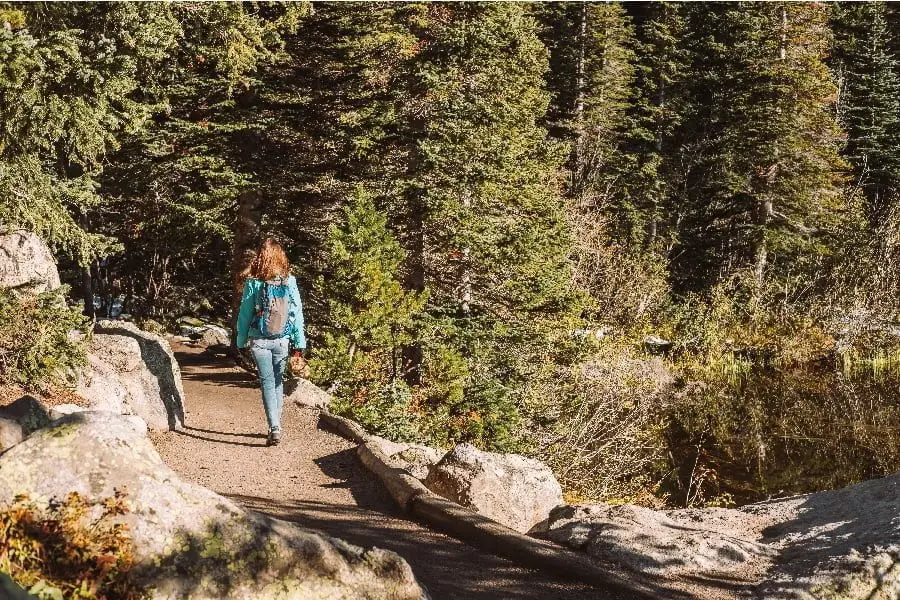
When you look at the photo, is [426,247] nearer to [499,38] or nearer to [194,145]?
[499,38]

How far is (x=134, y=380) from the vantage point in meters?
8.47

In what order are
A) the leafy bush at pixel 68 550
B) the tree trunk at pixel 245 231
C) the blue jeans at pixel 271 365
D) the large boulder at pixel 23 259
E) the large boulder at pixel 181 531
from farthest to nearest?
the tree trunk at pixel 245 231 < the large boulder at pixel 23 259 < the blue jeans at pixel 271 365 < the large boulder at pixel 181 531 < the leafy bush at pixel 68 550

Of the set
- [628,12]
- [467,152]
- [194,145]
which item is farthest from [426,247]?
[628,12]

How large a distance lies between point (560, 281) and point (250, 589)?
39.2ft

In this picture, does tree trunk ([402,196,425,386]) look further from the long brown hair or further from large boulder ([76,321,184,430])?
the long brown hair

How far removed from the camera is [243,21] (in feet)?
30.8

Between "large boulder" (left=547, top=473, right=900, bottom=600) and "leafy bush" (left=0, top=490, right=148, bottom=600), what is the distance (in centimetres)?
331

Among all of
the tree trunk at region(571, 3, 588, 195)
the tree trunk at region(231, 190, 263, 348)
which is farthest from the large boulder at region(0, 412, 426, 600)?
the tree trunk at region(571, 3, 588, 195)

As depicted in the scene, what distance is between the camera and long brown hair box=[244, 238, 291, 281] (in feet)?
24.2

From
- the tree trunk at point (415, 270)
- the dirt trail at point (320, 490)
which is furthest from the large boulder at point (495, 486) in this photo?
the tree trunk at point (415, 270)

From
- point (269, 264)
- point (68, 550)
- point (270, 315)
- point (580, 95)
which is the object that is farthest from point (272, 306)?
point (580, 95)

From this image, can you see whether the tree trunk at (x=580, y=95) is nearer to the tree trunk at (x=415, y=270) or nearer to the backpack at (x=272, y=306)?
the tree trunk at (x=415, y=270)

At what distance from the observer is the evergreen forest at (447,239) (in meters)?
8.31

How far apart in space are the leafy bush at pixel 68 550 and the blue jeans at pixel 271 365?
453cm
